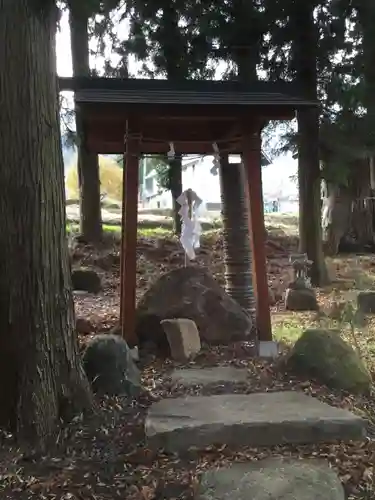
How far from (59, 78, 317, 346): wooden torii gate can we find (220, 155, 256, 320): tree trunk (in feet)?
2.33

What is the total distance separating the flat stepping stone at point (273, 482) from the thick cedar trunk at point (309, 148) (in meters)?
5.63

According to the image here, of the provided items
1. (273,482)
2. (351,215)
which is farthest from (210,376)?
(351,215)

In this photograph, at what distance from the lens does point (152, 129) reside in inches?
202

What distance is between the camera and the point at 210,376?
3822mm

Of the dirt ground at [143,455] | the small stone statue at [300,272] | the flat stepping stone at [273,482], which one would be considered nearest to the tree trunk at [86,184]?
the small stone statue at [300,272]

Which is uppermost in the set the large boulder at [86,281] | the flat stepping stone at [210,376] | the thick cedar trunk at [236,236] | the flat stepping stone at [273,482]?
the thick cedar trunk at [236,236]

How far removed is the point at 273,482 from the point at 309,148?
6.13 metres

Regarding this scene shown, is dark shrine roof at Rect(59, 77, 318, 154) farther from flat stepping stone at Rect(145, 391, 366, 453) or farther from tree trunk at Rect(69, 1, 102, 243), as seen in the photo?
tree trunk at Rect(69, 1, 102, 243)

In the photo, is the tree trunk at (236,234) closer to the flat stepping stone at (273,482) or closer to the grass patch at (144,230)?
the flat stepping stone at (273,482)

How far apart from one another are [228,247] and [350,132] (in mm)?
3149

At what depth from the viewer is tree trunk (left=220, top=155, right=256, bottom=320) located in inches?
216

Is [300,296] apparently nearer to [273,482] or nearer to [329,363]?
[329,363]

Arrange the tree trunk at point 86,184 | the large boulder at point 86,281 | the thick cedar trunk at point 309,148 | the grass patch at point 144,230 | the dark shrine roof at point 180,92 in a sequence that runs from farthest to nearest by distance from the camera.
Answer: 1. the grass patch at point 144,230
2. the tree trunk at point 86,184
3. the large boulder at point 86,281
4. the thick cedar trunk at point 309,148
5. the dark shrine roof at point 180,92

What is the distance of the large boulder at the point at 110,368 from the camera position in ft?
10.8
